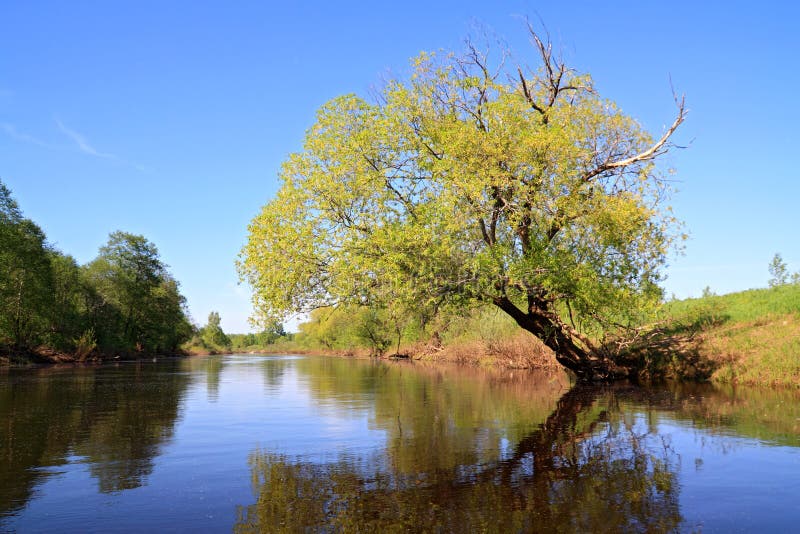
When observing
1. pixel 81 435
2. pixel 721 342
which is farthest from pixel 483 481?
pixel 721 342

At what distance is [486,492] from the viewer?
29.7 feet

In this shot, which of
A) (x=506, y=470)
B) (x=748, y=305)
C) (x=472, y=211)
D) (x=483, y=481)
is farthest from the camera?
(x=748, y=305)

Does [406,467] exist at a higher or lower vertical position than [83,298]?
lower

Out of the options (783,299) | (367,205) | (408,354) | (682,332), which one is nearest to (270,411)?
(367,205)

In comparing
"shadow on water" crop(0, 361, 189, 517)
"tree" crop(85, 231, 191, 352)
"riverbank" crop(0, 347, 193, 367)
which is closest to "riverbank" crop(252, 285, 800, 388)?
"shadow on water" crop(0, 361, 189, 517)

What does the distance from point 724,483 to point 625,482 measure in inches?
67.0

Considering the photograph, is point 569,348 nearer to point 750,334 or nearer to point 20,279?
point 750,334

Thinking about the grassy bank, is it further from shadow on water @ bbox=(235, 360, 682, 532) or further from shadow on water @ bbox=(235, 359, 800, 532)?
shadow on water @ bbox=(235, 360, 682, 532)

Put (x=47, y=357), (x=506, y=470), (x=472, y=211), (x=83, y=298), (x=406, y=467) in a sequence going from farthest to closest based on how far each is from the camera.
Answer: (x=83, y=298) < (x=47, y=357) < (x=472, y=211) < (x=406, y=467) < (x=506, y=470)

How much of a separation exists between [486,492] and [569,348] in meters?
22.6

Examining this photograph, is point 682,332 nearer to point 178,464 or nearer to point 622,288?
point 622,288

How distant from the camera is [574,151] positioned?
80.6ft

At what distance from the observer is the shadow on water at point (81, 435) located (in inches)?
402

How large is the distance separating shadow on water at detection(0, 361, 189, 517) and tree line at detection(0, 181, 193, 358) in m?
36.4
